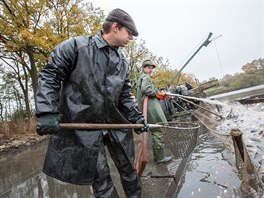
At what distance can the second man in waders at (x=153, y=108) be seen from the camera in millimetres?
4574

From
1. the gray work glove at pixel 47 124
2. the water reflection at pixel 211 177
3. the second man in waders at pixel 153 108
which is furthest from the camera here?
the second man in waders at pixel 153 108

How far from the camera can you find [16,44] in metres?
14.4

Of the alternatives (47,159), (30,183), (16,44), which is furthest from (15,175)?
(16,44)

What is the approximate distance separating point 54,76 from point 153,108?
2.88 m

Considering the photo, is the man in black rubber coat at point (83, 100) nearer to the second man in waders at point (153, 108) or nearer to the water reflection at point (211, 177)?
the water reflection at point (211, 177)

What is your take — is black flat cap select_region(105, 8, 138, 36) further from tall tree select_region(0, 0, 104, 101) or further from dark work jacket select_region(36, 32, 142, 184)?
tall tree select_region(0, 0, 104, 101)

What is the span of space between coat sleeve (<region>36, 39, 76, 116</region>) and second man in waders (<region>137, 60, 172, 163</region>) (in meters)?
2.52

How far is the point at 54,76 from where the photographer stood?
2.16m

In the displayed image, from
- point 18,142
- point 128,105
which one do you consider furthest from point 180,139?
point 18,142

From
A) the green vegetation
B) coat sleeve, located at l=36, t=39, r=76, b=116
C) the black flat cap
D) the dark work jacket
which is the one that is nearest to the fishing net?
the dark work jacket

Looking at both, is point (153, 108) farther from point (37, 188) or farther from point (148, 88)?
point (37, 188)

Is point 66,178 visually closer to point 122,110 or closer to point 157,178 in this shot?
point 122,110

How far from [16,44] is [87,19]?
562cm

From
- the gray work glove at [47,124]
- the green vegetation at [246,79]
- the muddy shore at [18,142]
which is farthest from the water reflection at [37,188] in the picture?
the green vegetation at [246,79]
